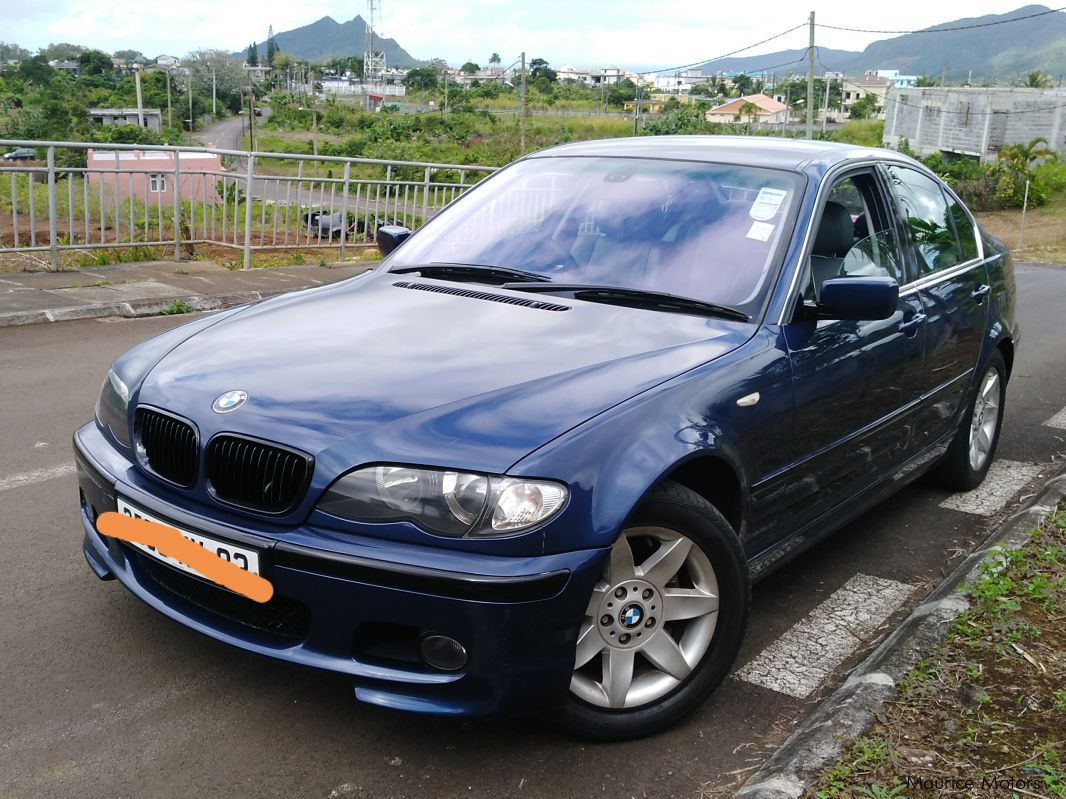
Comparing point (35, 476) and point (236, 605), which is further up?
point (236, 605)

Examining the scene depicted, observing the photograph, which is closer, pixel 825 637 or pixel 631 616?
pixel 631 616

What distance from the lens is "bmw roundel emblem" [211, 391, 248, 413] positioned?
2830 mm

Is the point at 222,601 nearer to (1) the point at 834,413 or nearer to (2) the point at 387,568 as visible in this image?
(2) the point at 387,568

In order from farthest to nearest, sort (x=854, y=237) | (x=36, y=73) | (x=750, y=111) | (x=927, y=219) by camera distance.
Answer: (x=750, y=111) < (x=36, y=73) < (x=927, y=219) < (x=854, y=237)

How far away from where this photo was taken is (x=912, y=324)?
4234 mm

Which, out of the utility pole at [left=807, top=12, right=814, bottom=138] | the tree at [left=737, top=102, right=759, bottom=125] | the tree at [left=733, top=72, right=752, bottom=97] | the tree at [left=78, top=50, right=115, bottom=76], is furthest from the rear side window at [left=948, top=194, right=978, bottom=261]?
the tree at [left=733, top=72, right=752, bottom=97]

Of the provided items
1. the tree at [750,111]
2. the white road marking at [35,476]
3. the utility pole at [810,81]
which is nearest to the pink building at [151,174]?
the white road marking at [35,476]

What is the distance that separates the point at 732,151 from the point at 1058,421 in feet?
13.2

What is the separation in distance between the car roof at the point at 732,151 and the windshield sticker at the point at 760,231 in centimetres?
36

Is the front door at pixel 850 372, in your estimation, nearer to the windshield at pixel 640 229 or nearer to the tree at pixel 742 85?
the windshield at pixel 640 229

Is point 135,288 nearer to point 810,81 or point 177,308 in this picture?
point 177,308

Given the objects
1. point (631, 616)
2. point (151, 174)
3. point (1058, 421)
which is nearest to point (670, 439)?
point (631, 616)

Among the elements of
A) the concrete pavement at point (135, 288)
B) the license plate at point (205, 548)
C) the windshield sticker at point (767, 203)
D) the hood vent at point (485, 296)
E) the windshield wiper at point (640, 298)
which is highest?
the windshield sticker at point (767, 203)

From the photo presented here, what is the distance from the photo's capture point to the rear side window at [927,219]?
4578 millimetres
